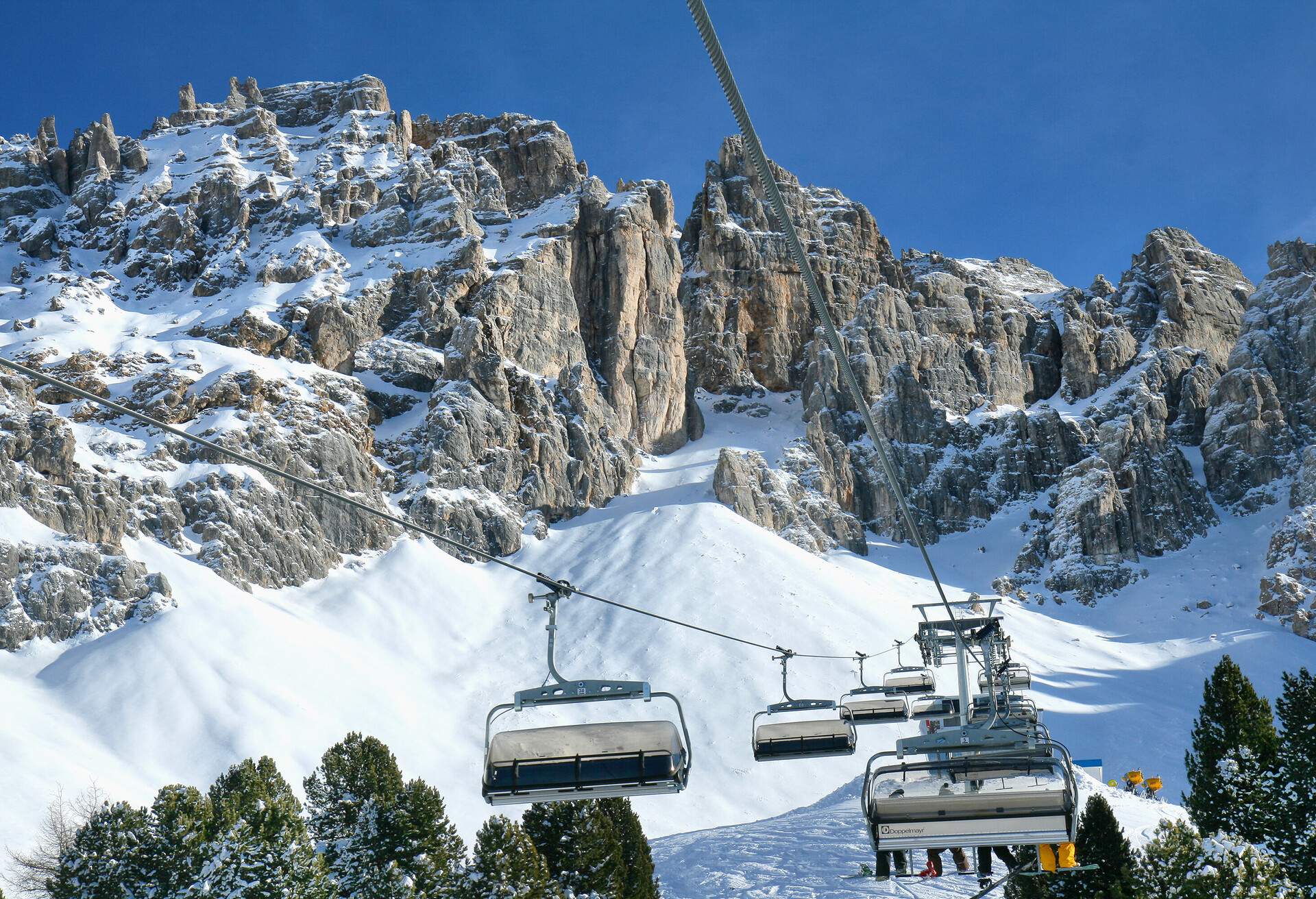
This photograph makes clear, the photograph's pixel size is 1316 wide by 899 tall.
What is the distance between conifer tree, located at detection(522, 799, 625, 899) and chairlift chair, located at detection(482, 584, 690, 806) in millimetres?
24262

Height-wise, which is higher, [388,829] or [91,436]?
[91,436]

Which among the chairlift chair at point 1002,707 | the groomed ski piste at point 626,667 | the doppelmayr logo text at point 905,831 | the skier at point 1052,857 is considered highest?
the groomed ski piste at point 626,667

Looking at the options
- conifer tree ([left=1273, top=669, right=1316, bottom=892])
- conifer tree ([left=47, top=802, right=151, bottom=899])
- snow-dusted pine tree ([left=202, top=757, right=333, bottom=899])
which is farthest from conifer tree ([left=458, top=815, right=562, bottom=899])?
conifer tree ([left=1273, top=669, right=1316, bottom=892])

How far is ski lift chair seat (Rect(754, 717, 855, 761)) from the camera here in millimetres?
20344

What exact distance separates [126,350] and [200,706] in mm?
Result: 56404

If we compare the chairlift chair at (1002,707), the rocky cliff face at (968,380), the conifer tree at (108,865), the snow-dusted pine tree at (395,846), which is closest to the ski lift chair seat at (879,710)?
the chairlift chair at (1002,707)

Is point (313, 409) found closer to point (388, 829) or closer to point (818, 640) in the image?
point (818, 640)

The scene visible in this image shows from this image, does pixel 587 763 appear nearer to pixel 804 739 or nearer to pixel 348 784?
pixel 804 739

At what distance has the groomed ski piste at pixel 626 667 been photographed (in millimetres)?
54781

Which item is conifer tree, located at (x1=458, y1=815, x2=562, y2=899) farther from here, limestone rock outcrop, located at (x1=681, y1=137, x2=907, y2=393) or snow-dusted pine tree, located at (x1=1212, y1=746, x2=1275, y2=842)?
limestone rock outcrop, located at (x1=681, y1=137, x2=907, y2=393)

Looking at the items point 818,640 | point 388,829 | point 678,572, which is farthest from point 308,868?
point 678,572

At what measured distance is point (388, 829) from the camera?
35.1 metres

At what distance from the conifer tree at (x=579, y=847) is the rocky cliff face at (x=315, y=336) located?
1933 inches

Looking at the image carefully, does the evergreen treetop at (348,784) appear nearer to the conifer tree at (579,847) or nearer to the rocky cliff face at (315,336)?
the conifer tree at (579,847)
